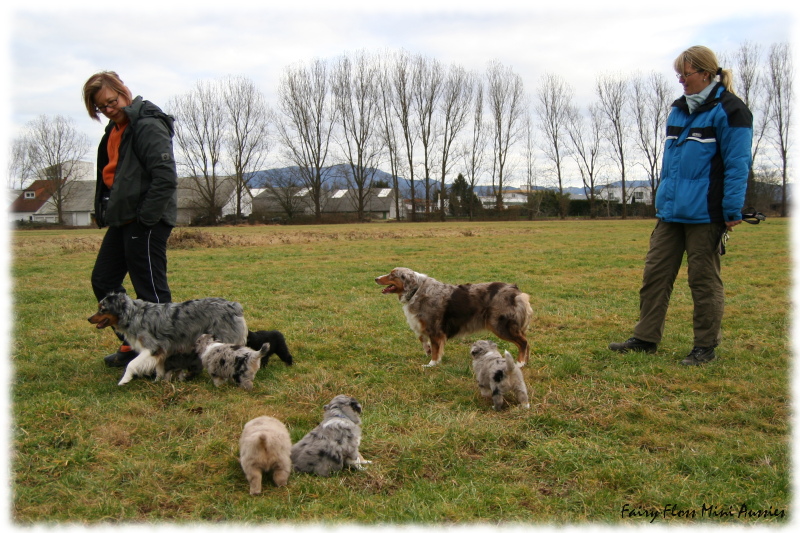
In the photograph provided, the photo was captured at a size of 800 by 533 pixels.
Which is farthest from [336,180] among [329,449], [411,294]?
[329,449]

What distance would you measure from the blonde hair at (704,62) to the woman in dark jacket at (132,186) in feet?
16.2

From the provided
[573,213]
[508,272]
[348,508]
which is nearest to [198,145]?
[573,213]

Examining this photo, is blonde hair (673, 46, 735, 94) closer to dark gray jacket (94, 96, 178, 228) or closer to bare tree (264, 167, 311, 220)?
dark gray jacket (94, 96, 178, 228)

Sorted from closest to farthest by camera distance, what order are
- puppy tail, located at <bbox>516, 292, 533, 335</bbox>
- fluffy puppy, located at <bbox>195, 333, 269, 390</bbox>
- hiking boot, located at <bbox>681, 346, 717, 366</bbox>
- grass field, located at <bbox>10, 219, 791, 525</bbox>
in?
grass field, located at <bbox>10, 219, 791, 525</bbox> < fluffy puppy, located at <bbox>195, 333, 269, 390</bbox> < hiking boot, located at <bbox>681, 346, 717, 366</bbox> < puppy tail, located at <bbox>516, 292, 533, 335</bbox>

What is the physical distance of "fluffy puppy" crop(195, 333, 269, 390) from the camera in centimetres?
450

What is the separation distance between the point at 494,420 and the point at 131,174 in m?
3.81

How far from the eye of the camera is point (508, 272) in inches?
463

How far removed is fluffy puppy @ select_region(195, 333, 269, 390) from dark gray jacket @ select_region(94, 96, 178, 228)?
130 centimetres

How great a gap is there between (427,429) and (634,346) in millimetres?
2963

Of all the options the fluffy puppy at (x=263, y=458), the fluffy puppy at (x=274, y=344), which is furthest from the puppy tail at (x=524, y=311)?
the fluffy puppy at (x=263, y=458)

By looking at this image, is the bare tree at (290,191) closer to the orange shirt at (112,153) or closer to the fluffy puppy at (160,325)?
the orange shirt at (112,153)

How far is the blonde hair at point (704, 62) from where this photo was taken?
4.84 meters

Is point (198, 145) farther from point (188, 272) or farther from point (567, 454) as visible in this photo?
point (567, 454)

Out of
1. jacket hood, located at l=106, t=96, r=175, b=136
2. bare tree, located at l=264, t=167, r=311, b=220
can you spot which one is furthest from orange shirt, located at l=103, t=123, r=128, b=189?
bare tree, located at l=264, t=167, r=311, b=220
